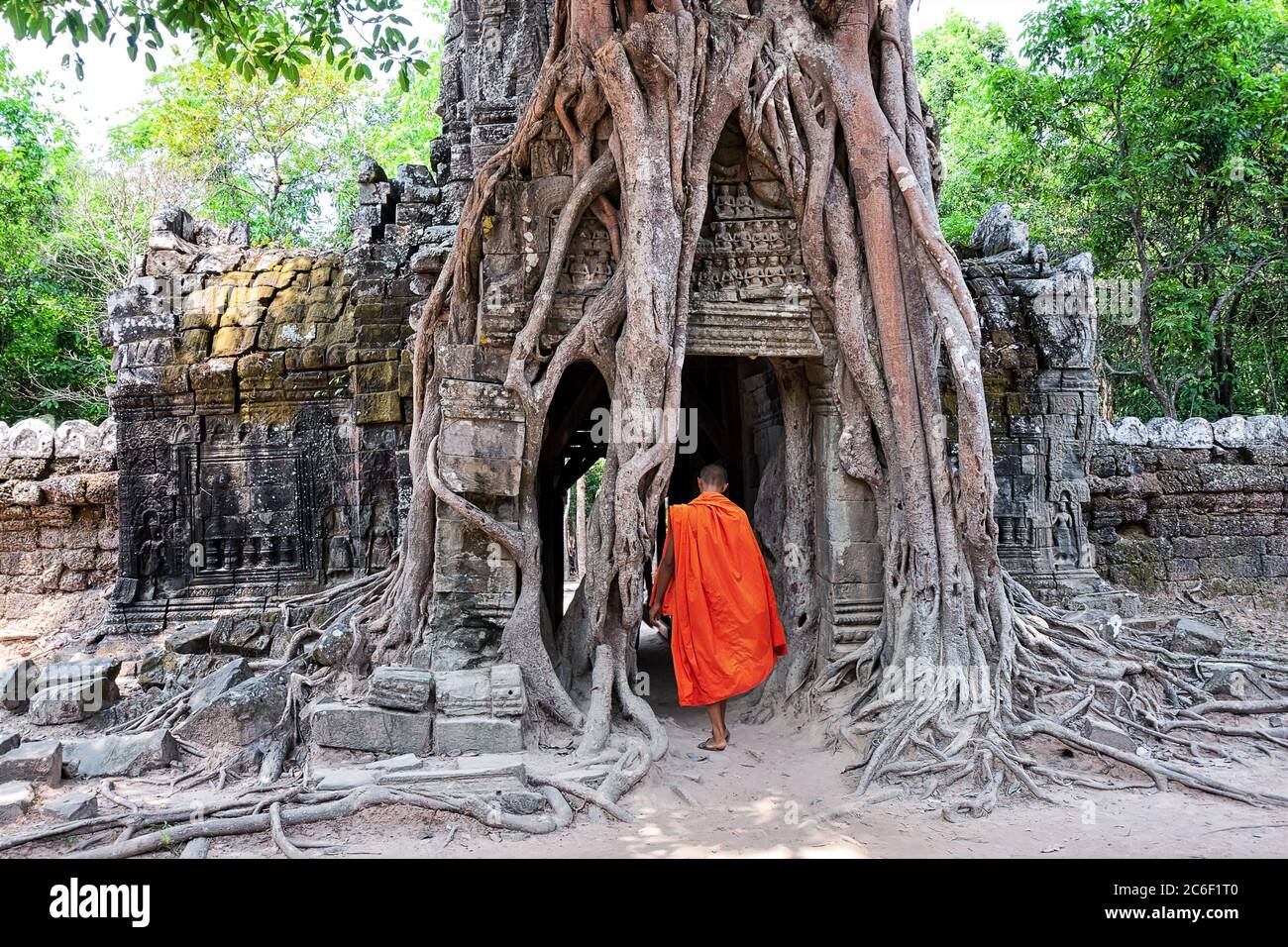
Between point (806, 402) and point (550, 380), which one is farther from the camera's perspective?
point (806, 402)

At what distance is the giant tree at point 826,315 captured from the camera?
4238mm

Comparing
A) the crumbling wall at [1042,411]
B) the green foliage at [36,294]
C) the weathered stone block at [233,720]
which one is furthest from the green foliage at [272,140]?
the weathered stone block at [233,720]

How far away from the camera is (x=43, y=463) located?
7.25m

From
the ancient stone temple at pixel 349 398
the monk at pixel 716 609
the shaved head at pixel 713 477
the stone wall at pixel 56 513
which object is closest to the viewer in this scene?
the monk at pixel 716 609

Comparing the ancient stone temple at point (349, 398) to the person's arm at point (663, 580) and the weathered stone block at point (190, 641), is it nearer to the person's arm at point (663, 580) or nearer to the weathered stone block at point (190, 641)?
the weathered stone block at point (190, 641)

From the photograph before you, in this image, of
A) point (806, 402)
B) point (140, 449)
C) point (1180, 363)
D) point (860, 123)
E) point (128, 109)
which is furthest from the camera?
point (128, 109)

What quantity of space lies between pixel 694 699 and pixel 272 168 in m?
13.5

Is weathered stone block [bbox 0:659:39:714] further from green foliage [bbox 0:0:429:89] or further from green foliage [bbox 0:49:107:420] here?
green foliage [bbox 0:49:107:420]

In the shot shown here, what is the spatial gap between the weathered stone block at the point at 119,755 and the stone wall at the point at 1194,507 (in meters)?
6.71

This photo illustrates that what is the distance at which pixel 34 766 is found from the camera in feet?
11.6

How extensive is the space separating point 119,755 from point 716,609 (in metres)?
2.66

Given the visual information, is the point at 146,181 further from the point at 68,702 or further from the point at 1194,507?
the point at 1194,507

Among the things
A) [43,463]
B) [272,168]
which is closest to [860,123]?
[43,463]
